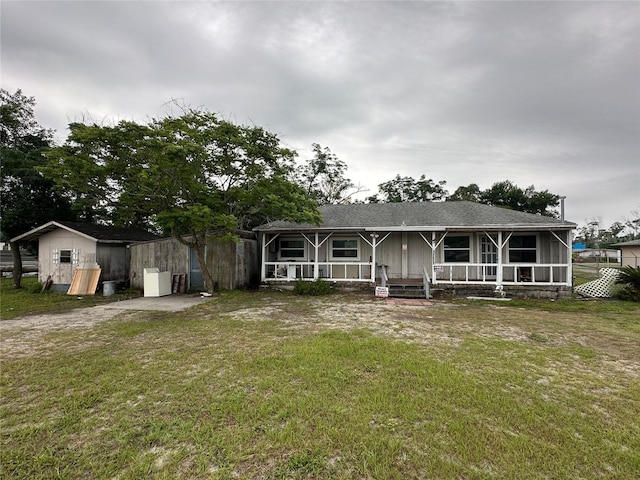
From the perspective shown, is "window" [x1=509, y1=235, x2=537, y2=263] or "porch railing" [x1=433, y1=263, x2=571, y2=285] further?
"window" [x1=509, y1=235, x2=537, y2=263]

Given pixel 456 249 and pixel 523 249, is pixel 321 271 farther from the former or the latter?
pixel 523 249

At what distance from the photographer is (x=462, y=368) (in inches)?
164

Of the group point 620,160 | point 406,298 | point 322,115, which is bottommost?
point 406,298

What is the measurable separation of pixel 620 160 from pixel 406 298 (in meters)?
18.7

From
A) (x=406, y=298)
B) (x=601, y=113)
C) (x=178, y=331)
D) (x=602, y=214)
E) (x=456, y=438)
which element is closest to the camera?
(x=456, y=438)

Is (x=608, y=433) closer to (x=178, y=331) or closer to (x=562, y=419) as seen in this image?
(x=562, y=419)

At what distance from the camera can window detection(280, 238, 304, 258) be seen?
46.4 feet

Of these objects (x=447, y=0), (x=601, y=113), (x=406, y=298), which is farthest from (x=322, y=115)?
(x=601, y=113)

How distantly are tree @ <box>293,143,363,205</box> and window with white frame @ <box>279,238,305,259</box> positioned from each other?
46.0 feet

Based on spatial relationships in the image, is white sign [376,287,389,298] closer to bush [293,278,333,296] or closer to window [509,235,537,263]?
bush [293,278,333,296]

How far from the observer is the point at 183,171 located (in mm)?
9469

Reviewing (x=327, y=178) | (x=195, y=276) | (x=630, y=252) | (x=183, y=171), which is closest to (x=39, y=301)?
(x=195, y=276)

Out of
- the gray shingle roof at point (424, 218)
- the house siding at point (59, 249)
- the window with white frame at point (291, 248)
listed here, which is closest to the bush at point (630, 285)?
the gray shingle roof at point (424, 218)

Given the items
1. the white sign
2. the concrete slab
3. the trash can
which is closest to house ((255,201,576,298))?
the white sign
